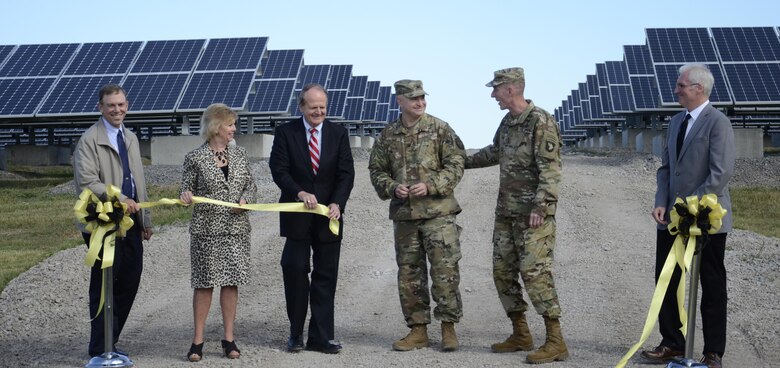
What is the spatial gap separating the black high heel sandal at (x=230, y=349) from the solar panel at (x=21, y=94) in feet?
77.2

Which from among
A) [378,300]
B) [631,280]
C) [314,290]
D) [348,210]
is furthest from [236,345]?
[348,210]

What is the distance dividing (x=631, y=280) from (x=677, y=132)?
3459mm

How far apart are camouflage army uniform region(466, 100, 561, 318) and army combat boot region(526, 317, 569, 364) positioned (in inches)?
2.9

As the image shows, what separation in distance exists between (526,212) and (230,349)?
2163 millimetres

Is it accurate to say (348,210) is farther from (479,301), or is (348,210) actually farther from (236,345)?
(236,345)

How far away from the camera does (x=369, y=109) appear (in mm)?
60875

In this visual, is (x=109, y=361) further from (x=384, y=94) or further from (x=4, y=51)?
(x=384, y=94)

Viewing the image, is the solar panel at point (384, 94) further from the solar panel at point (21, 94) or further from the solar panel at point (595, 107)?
the solar panel at point (21, 94)

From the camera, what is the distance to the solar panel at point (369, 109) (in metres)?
59.3

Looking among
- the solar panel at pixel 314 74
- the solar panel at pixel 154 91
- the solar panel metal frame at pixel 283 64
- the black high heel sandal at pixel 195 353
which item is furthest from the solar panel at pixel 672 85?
→ the solar panel at pixel 314 74

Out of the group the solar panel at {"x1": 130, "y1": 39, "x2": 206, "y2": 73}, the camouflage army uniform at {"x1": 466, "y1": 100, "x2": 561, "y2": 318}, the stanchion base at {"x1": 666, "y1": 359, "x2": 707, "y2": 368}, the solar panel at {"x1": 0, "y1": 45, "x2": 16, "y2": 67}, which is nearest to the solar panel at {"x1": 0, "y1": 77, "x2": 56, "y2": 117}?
the solar panel at {"x1": 0, "y1": 45, "x2": 16, "y2": 67}

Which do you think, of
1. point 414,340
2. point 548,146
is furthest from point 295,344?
point 548,146

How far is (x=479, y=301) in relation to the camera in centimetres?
891

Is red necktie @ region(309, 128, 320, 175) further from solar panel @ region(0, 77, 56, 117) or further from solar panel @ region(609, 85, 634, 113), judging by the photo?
solar panel @ region(609, 85, 634, 113)
